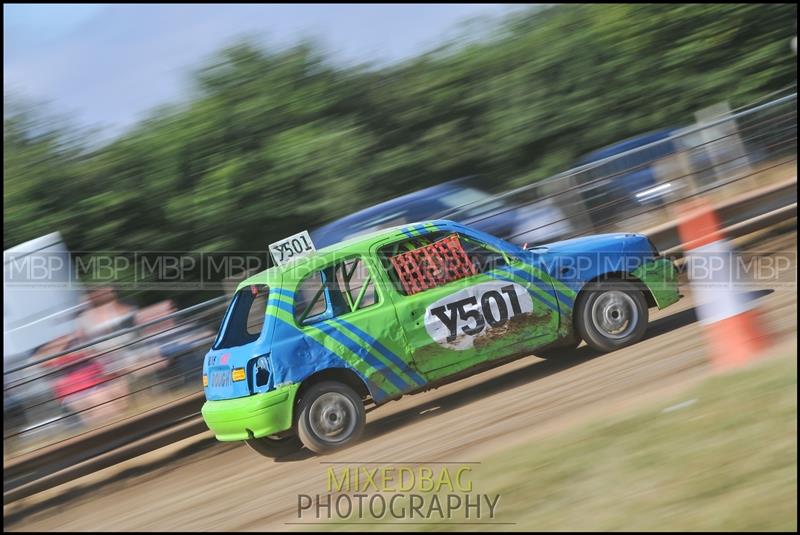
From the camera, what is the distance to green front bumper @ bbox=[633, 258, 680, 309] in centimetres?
888

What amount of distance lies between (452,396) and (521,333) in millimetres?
1241

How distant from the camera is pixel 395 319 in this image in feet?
26.7

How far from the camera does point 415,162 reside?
17109mm

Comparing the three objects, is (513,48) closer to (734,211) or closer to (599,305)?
(734,211)

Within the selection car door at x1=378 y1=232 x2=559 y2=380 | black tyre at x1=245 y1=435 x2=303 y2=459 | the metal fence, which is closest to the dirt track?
black tyre at x1=245 y1=435 x2=303 y2=459

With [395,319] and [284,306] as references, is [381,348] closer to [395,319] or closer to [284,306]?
[395,319]

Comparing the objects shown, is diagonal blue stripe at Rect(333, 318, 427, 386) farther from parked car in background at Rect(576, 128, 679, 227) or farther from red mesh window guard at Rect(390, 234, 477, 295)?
parked car in background at Rect(576, 128, 679, 227)

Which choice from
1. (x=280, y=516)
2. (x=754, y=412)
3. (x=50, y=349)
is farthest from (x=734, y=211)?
(x=50, y=349)

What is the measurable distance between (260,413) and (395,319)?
134 cm

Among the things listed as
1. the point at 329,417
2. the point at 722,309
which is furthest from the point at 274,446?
the point at 722,309

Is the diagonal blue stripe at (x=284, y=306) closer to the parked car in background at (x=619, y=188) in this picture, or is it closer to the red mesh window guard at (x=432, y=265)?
the red mesh window guard at (x=432, y=265)

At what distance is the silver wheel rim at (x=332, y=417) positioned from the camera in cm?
788

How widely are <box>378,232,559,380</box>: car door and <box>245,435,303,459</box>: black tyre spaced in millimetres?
1483

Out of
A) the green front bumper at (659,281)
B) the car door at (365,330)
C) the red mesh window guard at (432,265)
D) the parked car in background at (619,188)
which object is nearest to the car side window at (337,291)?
the car door at (365,330)
